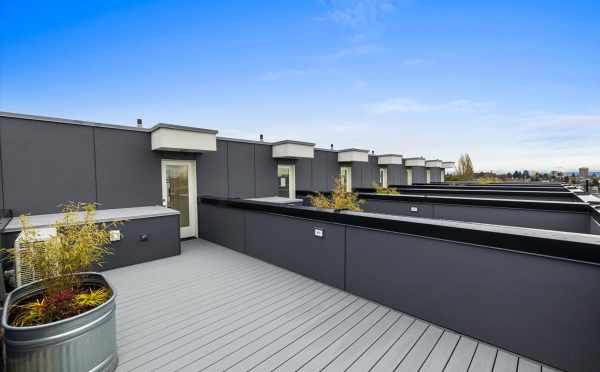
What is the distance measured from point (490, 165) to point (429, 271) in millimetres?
32389

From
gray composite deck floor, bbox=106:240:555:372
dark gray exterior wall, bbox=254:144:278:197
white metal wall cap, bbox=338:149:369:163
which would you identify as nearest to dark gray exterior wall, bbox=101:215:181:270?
gray composite deck floor, bbox=106:240:555:372

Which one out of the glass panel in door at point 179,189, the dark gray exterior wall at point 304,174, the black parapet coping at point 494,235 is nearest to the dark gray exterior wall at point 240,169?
the glass panel in door at point 179,189

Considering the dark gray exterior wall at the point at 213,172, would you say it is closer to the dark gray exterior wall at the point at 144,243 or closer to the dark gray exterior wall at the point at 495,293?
the dark gray exterior wall at the point at 144,243

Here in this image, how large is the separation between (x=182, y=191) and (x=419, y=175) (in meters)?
16.0

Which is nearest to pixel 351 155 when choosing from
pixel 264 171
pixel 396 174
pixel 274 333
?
pixel 264 171

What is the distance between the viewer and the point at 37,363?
144cm

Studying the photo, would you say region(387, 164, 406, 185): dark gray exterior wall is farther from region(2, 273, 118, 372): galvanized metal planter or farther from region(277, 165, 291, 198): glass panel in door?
region(2, 273, 118, 372): galvanized metal planter

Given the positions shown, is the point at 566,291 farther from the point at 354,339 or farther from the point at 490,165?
the point at 490,165

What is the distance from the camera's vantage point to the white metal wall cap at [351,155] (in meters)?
10.4

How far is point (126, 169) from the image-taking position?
5219 millimetres

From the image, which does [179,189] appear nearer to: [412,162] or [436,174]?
[412,162]

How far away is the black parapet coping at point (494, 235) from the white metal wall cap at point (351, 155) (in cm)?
748

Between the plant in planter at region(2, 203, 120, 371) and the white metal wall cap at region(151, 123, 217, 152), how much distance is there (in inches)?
128

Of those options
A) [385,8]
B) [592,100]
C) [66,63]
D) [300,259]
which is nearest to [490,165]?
[592,100]
